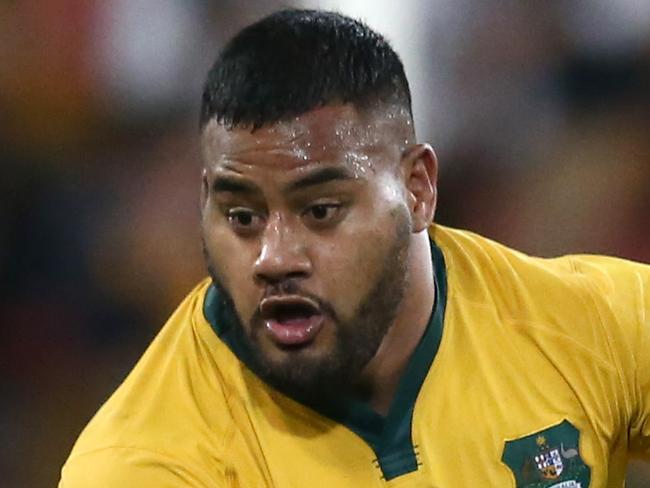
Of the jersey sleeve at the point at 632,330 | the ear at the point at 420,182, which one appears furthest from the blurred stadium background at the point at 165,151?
the ear at the point at 420,182

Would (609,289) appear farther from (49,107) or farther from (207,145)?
(49,107)

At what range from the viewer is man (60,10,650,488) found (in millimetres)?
895

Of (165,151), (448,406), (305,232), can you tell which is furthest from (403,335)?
(165,151)

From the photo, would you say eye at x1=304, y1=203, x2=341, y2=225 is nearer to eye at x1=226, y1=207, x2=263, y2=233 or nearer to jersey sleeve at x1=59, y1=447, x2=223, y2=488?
eye at x1=226, y1=207, x2=263, y2=233

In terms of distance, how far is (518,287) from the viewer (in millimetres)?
1065

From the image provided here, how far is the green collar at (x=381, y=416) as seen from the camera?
3.22 feet

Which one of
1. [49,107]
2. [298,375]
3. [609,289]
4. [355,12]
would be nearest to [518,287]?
[609,289]

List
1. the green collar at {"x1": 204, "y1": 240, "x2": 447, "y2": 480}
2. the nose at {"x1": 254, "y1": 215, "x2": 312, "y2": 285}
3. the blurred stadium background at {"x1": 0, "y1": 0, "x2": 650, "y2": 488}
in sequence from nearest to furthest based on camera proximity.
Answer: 1. the nose at {"x1": 254, "y1": 215, "x2": 312, "y2": 285}
2. the green collar at {"x1": 204, "y1": 240, "x2": 447, "y2": 480}
3. the blurred stadium background at {"x1": 0, "y1": 0, "x2": 650, "y2": 488}

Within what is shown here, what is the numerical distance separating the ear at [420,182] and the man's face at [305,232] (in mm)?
31

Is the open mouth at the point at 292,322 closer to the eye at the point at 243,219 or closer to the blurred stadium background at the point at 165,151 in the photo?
the eye at the point at 243,219

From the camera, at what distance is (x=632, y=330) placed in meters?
1.04

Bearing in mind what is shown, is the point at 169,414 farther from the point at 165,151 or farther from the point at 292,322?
the point at 165,151

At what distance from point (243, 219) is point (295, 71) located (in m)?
0.12

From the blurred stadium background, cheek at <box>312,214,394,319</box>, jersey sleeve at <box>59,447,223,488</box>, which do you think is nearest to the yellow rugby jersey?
jersey sleeve at <box>59,447,223,488</box>
